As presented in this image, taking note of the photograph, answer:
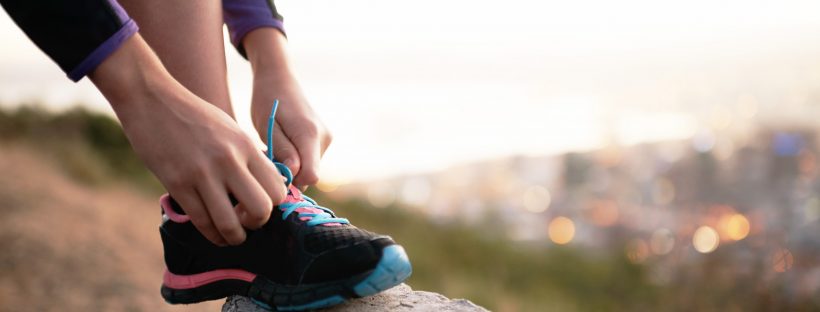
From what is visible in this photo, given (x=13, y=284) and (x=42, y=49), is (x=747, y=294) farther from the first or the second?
(x=42, y=49)

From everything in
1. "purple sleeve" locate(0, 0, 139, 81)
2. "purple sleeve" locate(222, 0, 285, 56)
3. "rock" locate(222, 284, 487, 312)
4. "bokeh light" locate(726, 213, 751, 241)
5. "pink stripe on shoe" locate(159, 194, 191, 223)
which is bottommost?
"bokeh light" locate(726, 213, 751, 241)

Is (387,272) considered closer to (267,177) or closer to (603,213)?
(267,177)

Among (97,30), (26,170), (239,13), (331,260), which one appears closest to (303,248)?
(331,260)

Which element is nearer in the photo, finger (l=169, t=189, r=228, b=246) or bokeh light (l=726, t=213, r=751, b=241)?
finger (l=169, t=189, r=228, b=246)

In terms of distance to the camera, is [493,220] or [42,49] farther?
[493,220]

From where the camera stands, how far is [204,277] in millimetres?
1232

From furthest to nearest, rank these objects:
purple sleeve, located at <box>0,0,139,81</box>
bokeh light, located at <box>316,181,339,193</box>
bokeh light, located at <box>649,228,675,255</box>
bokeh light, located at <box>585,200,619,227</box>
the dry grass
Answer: bokeh light, located at <box>585,200,619,227</box> < bokeh light, located at <box>649,228,675,255</box> < bokeh light, located at <box>316,181,339,193</box> < the dry grass < purple sleeve, located at <box>0,0,139,81</box>

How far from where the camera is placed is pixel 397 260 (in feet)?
3.46

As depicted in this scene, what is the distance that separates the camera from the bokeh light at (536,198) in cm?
1284

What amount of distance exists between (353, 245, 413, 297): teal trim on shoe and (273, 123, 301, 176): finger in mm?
251

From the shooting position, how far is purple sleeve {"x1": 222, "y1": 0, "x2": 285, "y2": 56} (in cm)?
138

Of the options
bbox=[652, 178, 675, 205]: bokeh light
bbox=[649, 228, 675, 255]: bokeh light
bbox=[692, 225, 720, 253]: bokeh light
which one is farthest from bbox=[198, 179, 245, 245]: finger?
bbox=[652, 178, 675, 205]: bokeh light

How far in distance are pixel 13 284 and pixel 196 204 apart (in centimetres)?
193

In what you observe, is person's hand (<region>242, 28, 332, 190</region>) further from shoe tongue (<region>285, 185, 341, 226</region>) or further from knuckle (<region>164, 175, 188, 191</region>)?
knuckle (<region>164, 175, 188, 191</region>)
